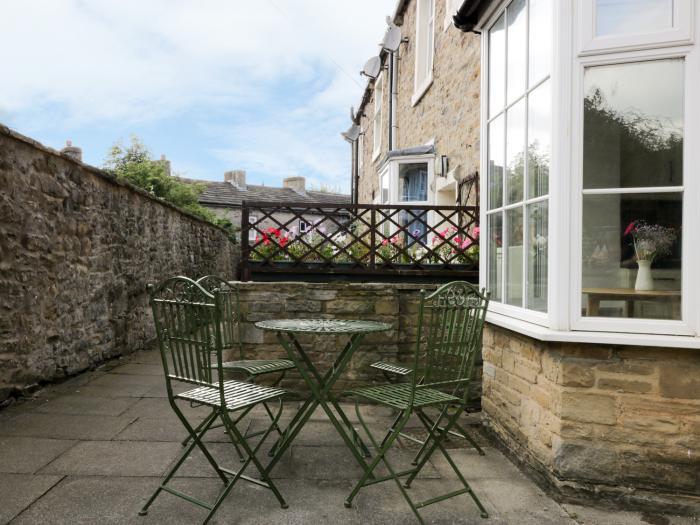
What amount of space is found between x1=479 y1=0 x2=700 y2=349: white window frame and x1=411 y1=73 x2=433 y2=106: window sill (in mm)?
5260

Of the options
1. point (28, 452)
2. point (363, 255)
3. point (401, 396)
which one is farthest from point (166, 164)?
point (401, 396)

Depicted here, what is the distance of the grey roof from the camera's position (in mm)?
26625

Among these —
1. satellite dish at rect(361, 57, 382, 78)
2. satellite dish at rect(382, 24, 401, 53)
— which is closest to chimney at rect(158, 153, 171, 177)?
satellite dish at rect(361, 57, 382, 78)

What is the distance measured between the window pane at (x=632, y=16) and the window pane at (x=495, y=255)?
4.54 feet

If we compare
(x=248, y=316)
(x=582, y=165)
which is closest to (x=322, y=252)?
(x=248, y=316)

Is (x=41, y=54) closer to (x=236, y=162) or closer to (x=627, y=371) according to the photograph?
(x=627, y=371)

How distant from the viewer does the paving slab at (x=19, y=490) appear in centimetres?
251

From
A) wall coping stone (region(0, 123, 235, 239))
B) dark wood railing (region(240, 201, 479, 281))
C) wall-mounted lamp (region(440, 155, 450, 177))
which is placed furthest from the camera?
wall-mounted lamp (region(440, 155, 450, 177))

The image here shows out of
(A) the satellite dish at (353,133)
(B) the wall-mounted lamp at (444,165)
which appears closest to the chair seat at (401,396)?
(B) the wall-mounted lamp at (444,165)

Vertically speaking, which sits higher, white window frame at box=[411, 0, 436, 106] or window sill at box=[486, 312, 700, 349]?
white window frame at box=[411, 0, 436, 106]

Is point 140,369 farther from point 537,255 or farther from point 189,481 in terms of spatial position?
point 537,255

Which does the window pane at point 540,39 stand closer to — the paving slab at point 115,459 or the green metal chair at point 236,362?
the green metal chair at point 236,362

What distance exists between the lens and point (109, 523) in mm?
2426

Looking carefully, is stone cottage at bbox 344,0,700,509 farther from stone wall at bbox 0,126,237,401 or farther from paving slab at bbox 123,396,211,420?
stone wall at bbox 0,126,237,401
